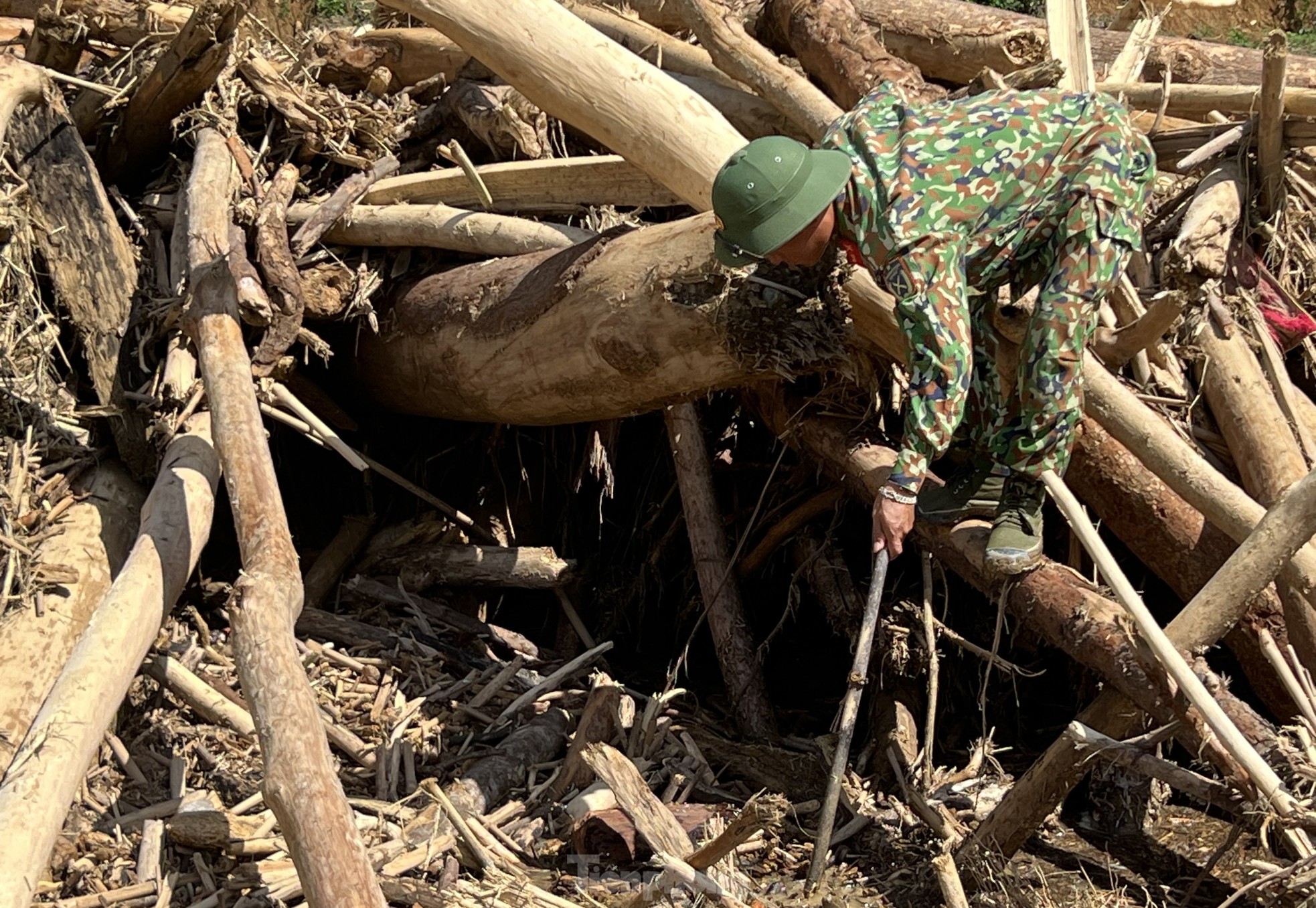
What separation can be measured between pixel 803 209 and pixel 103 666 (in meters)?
2.31

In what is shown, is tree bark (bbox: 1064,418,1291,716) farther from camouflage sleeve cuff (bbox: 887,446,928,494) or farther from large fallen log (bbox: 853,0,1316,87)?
large fallen log (bbox: 853,0,1316,87)

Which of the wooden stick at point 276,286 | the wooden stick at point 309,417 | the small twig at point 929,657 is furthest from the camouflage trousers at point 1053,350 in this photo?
the wooden stick at point 276,286

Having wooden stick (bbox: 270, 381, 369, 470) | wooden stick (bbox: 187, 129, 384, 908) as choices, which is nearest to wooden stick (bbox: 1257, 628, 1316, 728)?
wooden stick (bbox: 187, 129, 384, 908)

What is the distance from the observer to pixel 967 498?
13.6 ft

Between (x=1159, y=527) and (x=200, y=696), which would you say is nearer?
(x=1159, y=527)

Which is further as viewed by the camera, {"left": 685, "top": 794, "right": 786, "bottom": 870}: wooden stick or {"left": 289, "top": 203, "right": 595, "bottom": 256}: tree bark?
{"left": 289, "top": 203, "right": 595, "bottom": 256}: tree bark

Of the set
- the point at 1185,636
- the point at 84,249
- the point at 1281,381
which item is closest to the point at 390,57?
the point at 84,249

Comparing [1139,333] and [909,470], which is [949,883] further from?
[1139,333]

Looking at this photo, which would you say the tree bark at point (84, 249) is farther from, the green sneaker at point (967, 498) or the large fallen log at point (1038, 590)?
the green sneaker at point (967, 498)

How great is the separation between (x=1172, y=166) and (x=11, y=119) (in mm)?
4364

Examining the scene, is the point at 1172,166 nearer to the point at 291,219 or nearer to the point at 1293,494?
the point at 1293,494

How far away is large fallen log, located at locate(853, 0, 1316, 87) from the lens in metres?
5.80

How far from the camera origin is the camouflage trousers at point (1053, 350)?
362 centimetres

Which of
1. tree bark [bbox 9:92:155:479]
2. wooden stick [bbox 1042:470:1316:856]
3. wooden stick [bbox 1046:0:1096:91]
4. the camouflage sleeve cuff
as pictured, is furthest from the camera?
wooden stick [bbox 1046:0:1096:91]
